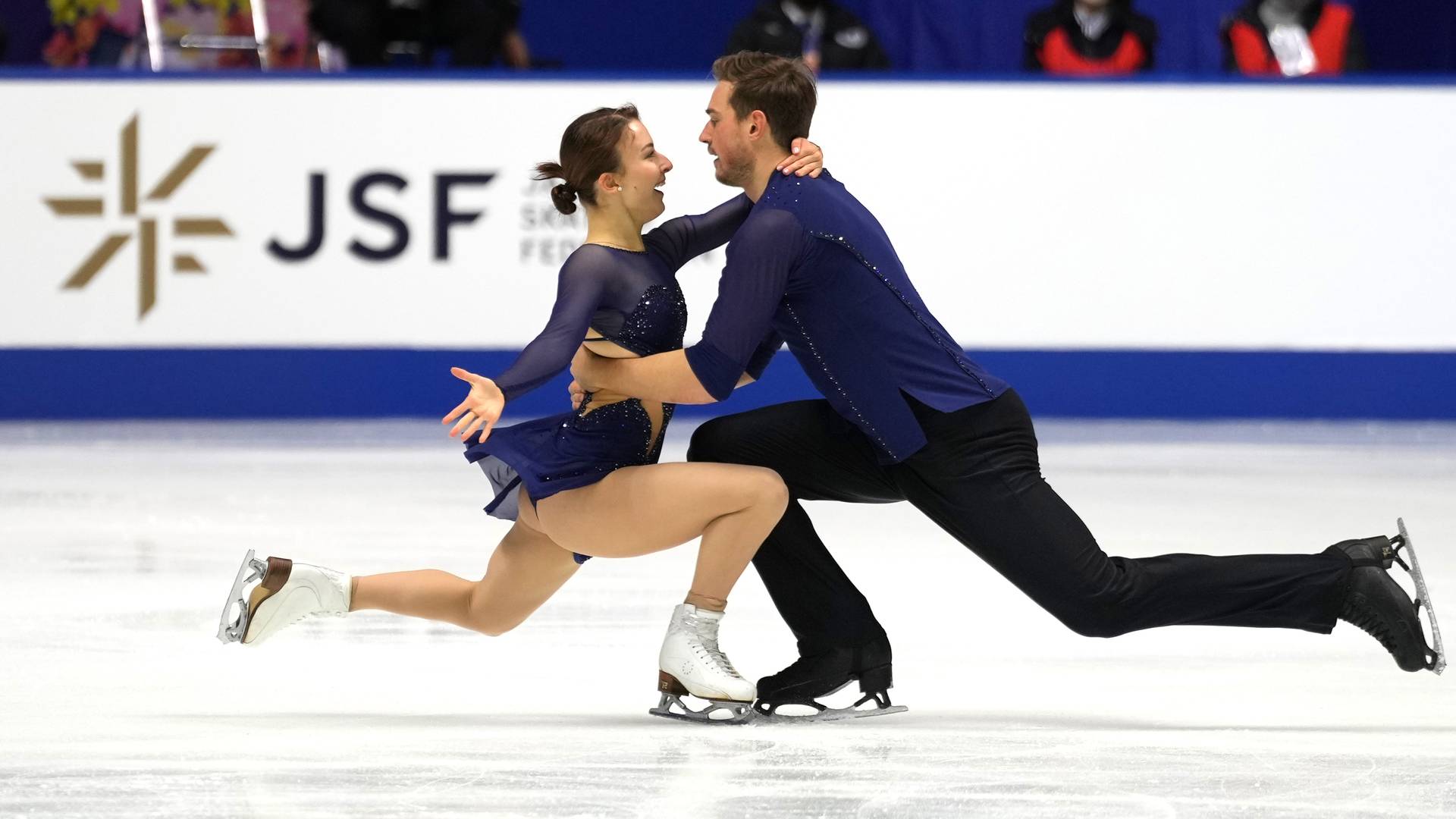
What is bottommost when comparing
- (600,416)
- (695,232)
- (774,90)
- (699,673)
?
(699,673)

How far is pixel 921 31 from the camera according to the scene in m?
10.2

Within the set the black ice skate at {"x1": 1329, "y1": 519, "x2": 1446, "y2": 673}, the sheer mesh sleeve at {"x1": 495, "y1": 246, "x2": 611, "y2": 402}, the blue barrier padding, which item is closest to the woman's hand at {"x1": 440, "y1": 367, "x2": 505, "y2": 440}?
the sheer mesh sleeve at {"x1": 495, "y1": 246, "x2": 611, "y2": 402}

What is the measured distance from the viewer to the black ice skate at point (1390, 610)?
307cm

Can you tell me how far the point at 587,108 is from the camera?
309 inches

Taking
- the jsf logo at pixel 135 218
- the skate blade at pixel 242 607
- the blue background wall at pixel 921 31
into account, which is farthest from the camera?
the blue background wall at pixel 921 31

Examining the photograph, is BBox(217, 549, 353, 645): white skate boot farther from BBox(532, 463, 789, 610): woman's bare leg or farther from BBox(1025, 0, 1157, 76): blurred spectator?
BBox(1025, 0, 1157, 76): blurred spectator

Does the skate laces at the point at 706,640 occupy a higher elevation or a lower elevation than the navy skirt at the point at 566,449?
lower

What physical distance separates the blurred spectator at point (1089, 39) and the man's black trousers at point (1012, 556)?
5654mm

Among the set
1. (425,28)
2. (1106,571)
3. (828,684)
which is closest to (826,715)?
(828,684)

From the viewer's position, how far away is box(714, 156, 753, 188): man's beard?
314cm

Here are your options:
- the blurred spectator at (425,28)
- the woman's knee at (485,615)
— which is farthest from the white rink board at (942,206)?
the woman's knee at (485,615)

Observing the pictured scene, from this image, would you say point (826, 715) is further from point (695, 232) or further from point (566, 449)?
point (695, 232)

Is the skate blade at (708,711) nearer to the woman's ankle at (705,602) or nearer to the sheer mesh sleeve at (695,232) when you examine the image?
the woman's ankle at (705,602)

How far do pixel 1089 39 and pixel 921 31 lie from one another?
5.45 feet
